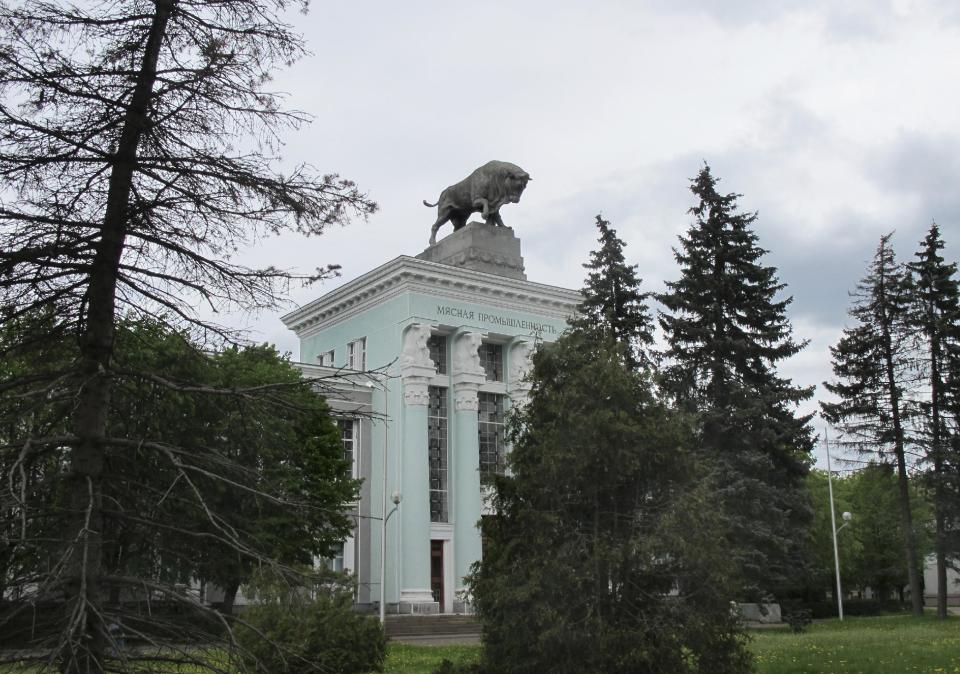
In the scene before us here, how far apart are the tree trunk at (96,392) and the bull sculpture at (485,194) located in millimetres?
37711

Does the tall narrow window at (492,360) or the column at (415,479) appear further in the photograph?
the tall narrow window at (492,360)

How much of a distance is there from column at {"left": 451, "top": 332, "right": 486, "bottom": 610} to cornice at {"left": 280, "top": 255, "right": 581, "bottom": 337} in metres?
2.17

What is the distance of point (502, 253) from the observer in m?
44.7

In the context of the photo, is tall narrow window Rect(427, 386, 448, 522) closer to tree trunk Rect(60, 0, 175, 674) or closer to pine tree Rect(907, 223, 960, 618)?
pine tree Rect(907, 223, 960, 618)

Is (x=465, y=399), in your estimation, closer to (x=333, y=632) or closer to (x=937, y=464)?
(x=937, y=464)

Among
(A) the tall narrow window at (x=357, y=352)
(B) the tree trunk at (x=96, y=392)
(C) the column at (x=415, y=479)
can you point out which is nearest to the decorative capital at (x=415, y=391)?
(C) the column at (x=415, y=479)

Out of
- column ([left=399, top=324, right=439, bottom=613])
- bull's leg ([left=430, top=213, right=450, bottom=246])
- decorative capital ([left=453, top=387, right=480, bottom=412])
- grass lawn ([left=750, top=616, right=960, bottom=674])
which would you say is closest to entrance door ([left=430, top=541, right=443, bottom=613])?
column ([left=399, top=324, right=439, bottom=613])

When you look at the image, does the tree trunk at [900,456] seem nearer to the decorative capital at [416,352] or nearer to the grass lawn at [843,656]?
the grass lawn at [843,656]

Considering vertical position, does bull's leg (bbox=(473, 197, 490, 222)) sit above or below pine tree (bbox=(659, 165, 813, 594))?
above

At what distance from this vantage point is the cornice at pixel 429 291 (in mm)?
41188

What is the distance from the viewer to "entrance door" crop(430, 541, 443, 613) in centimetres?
4066

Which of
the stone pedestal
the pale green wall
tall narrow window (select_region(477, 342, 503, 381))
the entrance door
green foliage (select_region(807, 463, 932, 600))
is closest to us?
the pale green wall

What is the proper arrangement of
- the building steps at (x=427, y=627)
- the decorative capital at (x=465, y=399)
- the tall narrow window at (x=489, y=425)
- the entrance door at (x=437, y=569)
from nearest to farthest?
the building steps at (x=427, y=627), the entrance door at (x=437, y=569), the decorative capital at (x=465, y=399), the tall narrow window at (x=489, y=425)

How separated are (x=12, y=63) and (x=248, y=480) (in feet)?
10.4
